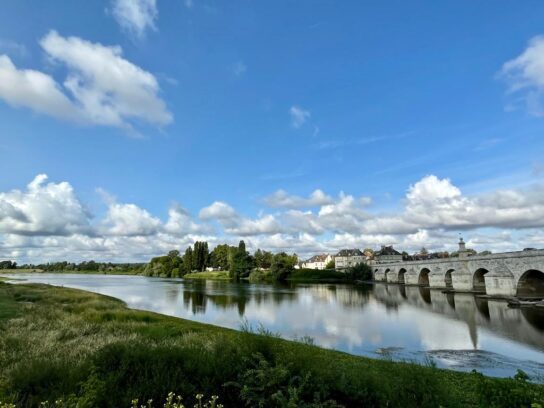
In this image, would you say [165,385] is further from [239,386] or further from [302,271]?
[302,271]

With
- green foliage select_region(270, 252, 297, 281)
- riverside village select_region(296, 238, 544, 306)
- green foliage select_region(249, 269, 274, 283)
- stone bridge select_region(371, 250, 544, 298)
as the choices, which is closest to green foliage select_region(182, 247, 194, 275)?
green foliage select_region(249, 269, 274, 283)

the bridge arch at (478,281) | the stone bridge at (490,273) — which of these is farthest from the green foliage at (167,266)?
the bridge arch at (478,281)

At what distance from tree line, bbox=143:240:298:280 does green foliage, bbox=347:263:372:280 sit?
19842 millimetres

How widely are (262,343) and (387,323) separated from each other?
2942 cm

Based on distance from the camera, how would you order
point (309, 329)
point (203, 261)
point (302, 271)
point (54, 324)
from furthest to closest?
point (203, 261) → point (302, 271) → point (309, 329) → point (54, 324)

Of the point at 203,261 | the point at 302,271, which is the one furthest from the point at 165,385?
the point at 203,261

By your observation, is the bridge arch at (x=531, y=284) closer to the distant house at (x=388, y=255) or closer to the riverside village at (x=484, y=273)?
the riverside village at (x=484, y=273)

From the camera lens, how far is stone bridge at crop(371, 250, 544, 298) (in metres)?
51.2

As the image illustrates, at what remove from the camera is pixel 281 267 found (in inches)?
4513

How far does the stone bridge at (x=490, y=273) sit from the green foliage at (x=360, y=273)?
652 inches

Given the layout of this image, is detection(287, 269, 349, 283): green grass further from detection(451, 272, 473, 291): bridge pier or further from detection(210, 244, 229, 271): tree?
detection(451, 272, 473, 291): bridge pier

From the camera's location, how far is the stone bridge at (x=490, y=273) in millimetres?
51156

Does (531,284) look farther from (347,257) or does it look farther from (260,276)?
(347,257)

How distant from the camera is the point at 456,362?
67.3 ft
